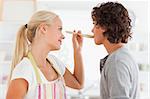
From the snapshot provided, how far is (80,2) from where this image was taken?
300 cm

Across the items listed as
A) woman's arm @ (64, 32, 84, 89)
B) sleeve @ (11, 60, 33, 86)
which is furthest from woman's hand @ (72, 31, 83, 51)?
sleeve @ (11, 60, 33, 86)

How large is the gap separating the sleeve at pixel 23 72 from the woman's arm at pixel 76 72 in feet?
0.79

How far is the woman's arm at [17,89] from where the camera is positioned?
1.08 metres

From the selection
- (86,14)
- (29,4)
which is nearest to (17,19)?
(29,4)

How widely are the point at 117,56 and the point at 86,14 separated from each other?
195cm

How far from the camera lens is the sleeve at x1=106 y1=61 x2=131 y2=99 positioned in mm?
1042

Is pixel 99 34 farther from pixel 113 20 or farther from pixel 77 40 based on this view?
pixel 77 40

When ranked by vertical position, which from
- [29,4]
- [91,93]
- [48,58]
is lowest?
[91,93]

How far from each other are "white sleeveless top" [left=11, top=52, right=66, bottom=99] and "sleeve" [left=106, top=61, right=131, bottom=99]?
0.26m

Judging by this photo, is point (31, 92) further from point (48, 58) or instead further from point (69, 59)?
point (69, 59)

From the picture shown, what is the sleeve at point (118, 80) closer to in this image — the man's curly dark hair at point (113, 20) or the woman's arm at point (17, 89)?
the man's curly dark hair at point (113, 20)

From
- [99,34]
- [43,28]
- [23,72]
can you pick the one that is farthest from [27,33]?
[99,34]

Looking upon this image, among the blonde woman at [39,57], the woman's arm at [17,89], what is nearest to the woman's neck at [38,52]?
the blonde woman at [39,57]

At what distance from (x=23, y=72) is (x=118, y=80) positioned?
0.35m
